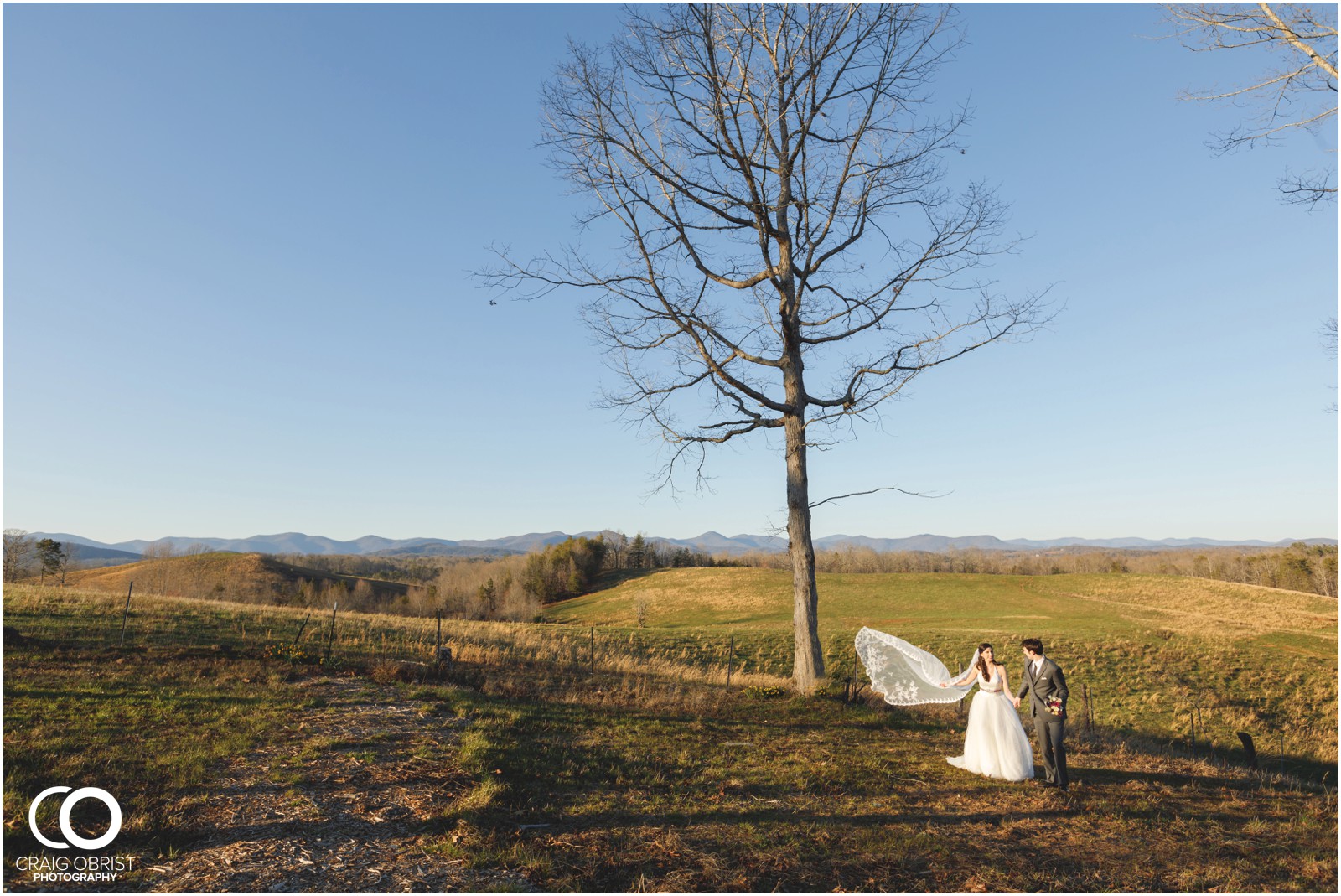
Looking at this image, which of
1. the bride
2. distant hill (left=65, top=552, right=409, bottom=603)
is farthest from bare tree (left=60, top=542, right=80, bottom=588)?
the bride

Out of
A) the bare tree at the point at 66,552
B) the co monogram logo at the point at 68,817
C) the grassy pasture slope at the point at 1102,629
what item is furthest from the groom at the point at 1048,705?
the bare tree at the point at 66,552

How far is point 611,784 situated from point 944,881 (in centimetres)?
349

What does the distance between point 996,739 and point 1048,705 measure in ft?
2.50

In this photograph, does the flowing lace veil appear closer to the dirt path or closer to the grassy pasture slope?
the dirt path

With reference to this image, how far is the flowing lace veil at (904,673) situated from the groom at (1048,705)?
44.2 inches

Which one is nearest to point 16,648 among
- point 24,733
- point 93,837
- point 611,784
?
point 24,733

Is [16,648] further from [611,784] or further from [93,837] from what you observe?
[611,784]

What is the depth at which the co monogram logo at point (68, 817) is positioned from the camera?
5266mm

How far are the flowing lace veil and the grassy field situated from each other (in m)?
0.75

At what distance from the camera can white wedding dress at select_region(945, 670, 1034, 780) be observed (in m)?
8.40

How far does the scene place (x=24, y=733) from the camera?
25.8 feet

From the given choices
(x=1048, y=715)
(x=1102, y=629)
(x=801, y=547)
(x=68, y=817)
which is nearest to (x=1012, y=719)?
(x=1048, y=715)
